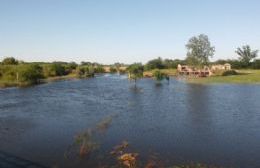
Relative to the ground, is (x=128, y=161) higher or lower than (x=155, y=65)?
lower

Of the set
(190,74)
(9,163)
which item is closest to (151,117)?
(9,163)

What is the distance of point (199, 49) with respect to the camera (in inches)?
4975

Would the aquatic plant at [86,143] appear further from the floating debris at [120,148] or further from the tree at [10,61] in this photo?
the tree at [10,61]

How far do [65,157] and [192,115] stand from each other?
19588 mm

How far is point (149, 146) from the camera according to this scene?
24203mm

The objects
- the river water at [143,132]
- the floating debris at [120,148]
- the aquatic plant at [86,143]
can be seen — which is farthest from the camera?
the aquatic plant at [86,143]

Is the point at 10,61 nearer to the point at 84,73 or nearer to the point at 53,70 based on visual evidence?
the point at 53,70

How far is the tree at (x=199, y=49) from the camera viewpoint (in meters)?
126

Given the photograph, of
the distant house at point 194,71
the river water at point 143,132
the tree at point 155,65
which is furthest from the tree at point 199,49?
the river water at point 143,132

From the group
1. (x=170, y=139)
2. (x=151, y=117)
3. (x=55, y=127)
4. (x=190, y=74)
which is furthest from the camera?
(x=190, y=74)

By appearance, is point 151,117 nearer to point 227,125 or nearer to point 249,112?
point 227,125

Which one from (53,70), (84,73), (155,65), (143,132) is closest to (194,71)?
(155,65)

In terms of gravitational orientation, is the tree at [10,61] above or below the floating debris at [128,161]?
above

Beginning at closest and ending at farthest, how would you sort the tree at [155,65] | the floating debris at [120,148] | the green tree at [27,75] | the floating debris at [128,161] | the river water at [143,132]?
the floating debris at [128,161] → the river water at [143,132] → the floating debris at [120,148] → the green tree at [27,75] → the tree at [155,65]
